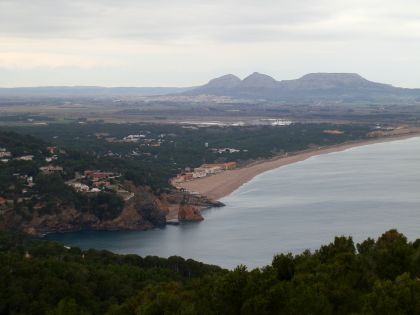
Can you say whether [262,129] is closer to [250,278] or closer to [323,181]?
[323,181]

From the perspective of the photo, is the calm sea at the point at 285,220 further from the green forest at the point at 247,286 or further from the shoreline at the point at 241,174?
the green forest at the point at 247,286

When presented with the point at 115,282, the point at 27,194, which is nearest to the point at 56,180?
the point at 27,194

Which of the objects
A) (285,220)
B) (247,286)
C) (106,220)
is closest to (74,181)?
(106,220)

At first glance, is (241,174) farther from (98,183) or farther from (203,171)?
(98,183)

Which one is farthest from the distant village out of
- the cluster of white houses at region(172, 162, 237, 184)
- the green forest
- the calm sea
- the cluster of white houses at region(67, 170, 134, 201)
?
the green forest

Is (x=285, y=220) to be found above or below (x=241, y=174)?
above

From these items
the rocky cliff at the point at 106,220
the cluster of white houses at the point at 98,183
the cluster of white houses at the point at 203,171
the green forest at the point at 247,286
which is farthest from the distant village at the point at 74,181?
the green forest at the point at 247,286

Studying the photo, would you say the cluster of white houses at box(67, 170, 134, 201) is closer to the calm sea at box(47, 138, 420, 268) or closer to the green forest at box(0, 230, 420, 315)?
the calm sea at box(47, 138, 420, 268)

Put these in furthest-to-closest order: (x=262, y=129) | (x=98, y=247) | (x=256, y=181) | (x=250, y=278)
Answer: (x=262, y=129) → (x=256, y=181) → (x=98, y=247) → (x=250, y=278)
